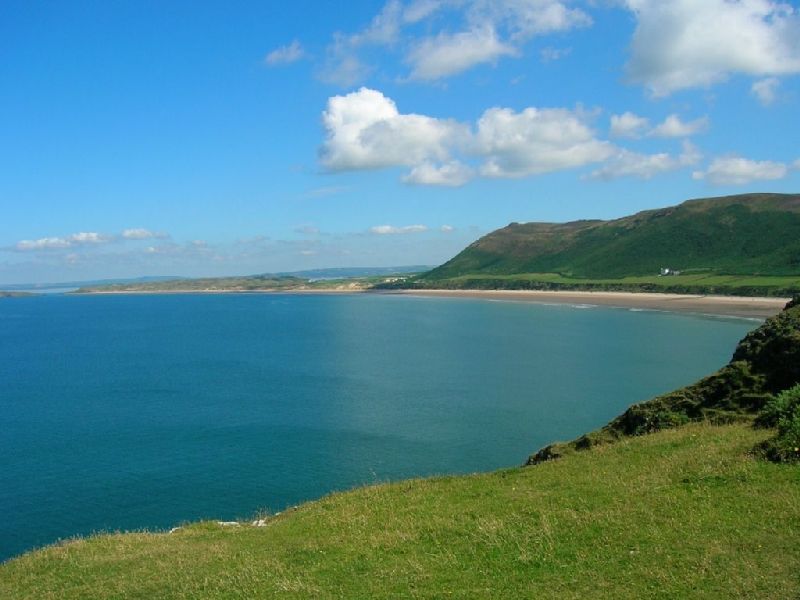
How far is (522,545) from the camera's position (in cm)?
1436

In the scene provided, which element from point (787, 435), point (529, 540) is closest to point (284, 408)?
→ point (529, 540)

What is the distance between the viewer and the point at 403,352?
109 metres

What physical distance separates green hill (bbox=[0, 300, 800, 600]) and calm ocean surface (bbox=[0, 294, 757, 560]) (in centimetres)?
1954

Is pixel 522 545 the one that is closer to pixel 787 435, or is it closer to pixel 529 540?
pixel 529 540

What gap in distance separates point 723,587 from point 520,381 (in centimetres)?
6824

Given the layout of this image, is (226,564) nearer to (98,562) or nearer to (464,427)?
(98,562)

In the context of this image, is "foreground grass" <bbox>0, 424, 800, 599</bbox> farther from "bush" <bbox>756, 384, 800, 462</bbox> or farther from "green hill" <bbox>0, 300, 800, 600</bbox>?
"bush" <bbox>756, 384, 800, 462</bbox>

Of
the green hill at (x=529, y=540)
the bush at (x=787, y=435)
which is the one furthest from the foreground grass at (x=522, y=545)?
the bush at (x=787, y=435)

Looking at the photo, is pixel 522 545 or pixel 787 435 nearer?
pixel 522 545

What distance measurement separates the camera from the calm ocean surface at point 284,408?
42.4 m

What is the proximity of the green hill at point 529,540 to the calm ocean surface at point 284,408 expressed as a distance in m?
19.5

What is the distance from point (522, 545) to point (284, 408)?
2168 inches

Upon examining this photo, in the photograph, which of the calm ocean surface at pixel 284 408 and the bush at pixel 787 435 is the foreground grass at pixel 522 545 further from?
the calm ocean surface at pixel 284 408

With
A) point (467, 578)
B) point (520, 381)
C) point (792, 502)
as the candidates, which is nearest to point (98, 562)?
point (467, 578)
